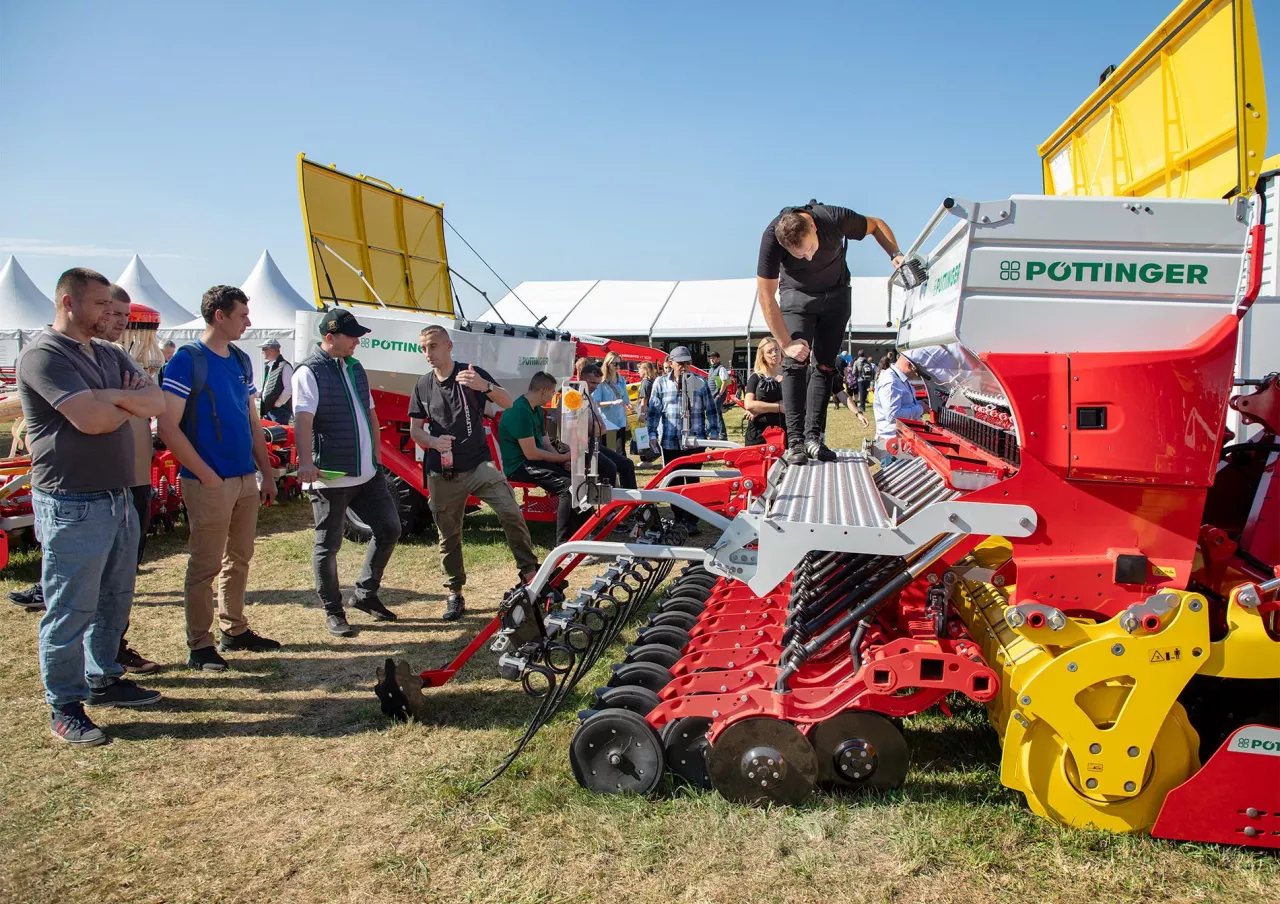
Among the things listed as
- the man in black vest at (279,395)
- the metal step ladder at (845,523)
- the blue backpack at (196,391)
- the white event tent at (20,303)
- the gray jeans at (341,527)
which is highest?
the white event tent at (20,303)

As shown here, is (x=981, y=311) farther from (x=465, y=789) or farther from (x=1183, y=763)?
(x=465, y=789)

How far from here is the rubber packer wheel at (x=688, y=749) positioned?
3.21m

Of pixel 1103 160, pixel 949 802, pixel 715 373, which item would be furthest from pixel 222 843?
pixel 715 373

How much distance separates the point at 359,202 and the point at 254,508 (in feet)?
16.0

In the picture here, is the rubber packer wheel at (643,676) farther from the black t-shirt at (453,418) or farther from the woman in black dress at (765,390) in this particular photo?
the woman in black dress at (765,390)

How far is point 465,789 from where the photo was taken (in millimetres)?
3377

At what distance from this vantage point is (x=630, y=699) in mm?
3357

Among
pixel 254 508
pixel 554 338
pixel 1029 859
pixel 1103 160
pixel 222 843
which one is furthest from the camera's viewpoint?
pixel 554 338

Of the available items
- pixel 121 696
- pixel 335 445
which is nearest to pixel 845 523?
pixel 335 445

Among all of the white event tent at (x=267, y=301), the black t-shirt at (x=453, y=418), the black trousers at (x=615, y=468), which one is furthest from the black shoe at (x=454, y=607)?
the white event tent at (x=267, y=301)

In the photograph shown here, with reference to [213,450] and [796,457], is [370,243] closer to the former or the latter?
[213,450]

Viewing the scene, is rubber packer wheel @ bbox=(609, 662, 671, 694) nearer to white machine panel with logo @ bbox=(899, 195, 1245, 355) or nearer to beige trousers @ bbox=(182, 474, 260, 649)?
white machine panel with logo @ bbox=(899, 195, 1245, 355)

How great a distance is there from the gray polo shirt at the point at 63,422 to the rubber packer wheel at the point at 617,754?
2.49 metres

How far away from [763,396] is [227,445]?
434 cm
